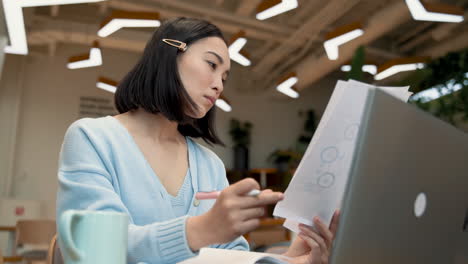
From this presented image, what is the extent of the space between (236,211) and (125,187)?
1.44 ft

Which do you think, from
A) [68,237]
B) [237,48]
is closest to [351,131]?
[68,237]

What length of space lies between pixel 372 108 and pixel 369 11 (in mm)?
6151

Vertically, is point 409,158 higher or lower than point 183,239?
higher

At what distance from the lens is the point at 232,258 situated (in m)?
0.69

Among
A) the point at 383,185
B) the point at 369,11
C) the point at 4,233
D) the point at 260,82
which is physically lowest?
the point at 4,233

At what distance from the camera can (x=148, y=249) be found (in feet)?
2.28

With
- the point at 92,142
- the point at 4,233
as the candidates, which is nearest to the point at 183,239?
the point at 92,142

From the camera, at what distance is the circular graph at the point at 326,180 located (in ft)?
2.23

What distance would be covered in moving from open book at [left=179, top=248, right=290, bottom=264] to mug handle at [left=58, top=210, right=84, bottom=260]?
244 mm

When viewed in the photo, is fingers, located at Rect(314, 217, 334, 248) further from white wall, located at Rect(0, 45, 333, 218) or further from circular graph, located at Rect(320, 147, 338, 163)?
white wall, located at Rect(0, 45, 333, 218)

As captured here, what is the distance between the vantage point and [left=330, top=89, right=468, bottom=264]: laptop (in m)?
0.50

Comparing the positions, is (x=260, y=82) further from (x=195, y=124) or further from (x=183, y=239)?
(x=183, y=239)

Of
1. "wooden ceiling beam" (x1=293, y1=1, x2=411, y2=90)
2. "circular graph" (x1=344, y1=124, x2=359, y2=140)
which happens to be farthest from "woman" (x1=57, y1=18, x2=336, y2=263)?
"wooden ceiling beam" (x1=293, y1=1, x2=411, y2=90)

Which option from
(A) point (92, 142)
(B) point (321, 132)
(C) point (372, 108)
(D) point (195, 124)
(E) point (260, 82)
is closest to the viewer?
(C) point (372, 108)
